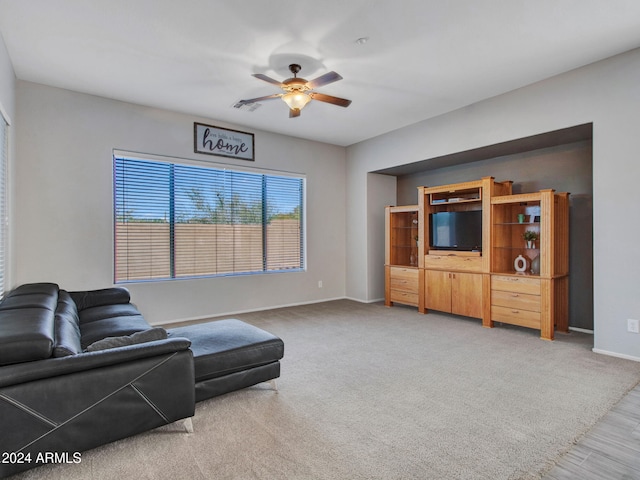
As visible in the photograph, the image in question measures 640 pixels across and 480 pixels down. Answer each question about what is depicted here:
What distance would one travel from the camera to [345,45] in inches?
125

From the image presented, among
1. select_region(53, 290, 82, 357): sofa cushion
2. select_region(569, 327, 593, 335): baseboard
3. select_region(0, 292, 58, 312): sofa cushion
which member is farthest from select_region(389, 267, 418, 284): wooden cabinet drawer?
select_region(0, 292, 58, 312): sofa cushion

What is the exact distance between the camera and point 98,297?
12.3 feet

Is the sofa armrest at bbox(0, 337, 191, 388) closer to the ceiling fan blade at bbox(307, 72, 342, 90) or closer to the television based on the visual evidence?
the ceiling fan blade at bbox(307, 72, 342, 90)

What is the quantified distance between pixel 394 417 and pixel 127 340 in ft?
5.73

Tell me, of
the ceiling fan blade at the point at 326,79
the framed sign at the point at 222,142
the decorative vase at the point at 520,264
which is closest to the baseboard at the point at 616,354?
the decorative vase at the point at 520,264

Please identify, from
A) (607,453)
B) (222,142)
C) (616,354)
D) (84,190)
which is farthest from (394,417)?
(222,142)

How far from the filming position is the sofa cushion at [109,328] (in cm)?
Result: 266

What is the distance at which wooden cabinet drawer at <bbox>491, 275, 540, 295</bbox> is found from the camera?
415cm

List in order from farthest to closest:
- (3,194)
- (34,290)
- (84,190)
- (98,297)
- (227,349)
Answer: (84,190), (98,297), (3,194), (34,290), (227,349)

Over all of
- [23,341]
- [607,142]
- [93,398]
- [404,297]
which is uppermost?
[607,142]

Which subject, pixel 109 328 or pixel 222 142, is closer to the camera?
pixel 109 328

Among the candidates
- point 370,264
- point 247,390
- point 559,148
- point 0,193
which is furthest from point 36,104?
point 559,148

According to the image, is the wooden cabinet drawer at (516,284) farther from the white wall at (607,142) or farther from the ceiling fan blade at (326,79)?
the ceiling fan blade at (326,79)

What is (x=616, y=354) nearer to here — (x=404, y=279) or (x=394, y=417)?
(x=394, y=417)
